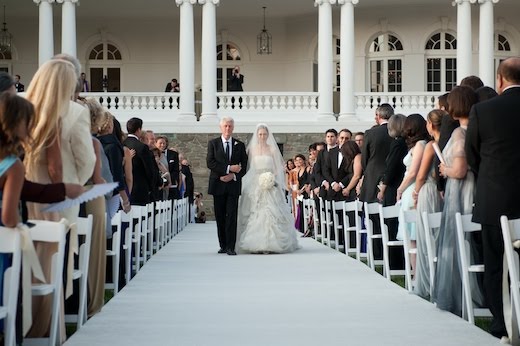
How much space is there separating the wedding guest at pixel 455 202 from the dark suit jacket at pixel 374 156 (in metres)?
5.28

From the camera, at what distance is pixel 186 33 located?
3672cm

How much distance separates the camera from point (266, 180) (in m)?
17.2

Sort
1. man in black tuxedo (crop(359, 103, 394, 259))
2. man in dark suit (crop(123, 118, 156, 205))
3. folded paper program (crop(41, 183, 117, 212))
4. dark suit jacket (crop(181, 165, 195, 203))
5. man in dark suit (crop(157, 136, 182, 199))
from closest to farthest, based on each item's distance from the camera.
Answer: folded paper program (crop(41, 183, 117, 212))
man in black tuxedo (crop(359, 103, 394, 259))
man in dark suit (crop(123, 118, 156, 205))
man in dark suit (crop(157, 136, 182, 199))
dark suit jacket (crop(181, 165, 195, 203))

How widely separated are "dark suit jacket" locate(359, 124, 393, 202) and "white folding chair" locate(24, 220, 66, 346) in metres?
7.97

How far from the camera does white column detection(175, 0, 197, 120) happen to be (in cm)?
3641

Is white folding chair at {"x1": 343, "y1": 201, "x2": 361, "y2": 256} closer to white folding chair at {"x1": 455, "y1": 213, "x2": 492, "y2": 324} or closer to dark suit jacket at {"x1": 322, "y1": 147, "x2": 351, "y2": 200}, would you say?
dark suit jacket at {"x1": 322, "y1": 147, "x2": 351, "y2": 200}

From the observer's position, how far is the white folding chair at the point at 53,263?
7.11 metres

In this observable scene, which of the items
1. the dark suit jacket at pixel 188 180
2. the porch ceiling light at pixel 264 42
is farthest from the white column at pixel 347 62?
the dark suit jacket at pixel 188 180

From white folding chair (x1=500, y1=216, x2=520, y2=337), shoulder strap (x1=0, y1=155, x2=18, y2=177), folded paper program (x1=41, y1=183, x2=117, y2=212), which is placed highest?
shoulder strap (x1=0, y1=155, x2=18, y2=177)

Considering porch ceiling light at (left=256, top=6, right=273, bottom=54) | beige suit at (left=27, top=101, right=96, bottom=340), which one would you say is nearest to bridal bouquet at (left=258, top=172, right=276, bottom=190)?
beige suit at (left=27, top=101, right=96, bottom=340)

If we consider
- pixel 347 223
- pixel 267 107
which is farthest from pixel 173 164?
pixel 267 107

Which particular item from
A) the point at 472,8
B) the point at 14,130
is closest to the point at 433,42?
the point at 472,8

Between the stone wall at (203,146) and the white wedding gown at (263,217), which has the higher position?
A: the stone wall at (203,146)

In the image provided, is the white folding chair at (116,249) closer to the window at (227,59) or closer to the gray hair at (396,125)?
the gray hair at (396,125)
